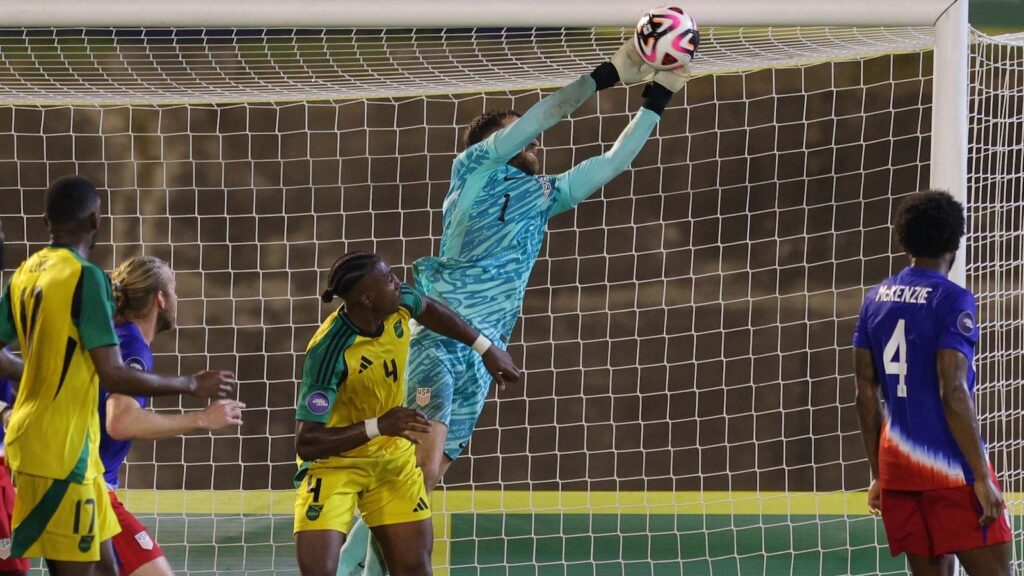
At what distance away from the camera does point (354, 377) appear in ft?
12.5

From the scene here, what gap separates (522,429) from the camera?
8.16 meters

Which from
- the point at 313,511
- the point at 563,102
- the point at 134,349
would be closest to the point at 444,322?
the point at 313,511

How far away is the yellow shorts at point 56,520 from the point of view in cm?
324

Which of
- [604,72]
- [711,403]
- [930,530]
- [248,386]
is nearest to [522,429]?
[711,403]

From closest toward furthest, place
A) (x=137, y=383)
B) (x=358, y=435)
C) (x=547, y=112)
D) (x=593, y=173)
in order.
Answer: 1. (x=137, y=383)
2. (x=358, y=435)
3. (x=547, y=112)
4. (x=593, y=173)

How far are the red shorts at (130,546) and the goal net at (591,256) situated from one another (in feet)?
13.0

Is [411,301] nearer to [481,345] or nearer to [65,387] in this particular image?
[481,345]

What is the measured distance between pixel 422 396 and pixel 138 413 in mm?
1221

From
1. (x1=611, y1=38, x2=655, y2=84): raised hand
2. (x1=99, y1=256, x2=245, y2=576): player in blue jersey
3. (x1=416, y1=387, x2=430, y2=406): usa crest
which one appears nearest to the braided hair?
(x1=99, y1=256, x2=245, y2=576): player in blue jersey

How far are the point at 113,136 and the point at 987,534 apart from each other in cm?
632

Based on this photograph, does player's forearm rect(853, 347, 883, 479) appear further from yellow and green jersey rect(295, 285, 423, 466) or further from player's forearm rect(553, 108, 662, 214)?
player's forearm rect(553, 108, 662, 214)

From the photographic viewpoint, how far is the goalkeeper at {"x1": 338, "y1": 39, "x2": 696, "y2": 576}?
15.1ft

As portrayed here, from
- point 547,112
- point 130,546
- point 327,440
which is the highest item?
point 547,112

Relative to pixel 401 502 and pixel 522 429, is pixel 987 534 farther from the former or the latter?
pixel 522 429
